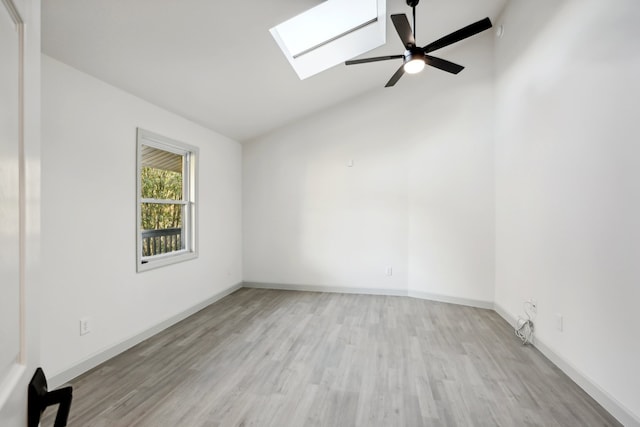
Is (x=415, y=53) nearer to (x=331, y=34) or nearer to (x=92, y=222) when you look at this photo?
(x=331, y=34)

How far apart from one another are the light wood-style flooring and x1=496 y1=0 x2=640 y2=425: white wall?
15.0 inches

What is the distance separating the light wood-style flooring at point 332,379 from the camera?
1.83 m

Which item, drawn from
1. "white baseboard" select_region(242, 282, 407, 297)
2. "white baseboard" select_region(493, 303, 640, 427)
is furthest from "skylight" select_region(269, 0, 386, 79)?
"white baseboard" select_region(493, 303, 640, 427)

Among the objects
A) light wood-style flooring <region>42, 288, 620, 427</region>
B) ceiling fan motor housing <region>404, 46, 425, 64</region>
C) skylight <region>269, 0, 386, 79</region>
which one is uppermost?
skylight <region>269, 0, 386, 79</region>

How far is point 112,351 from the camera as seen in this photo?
2553mm

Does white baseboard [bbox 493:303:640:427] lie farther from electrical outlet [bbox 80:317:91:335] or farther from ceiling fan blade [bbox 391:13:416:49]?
electrical outlet [bbox 80:317:91:335]

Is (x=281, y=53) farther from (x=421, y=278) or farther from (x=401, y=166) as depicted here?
(x=421, y=278)

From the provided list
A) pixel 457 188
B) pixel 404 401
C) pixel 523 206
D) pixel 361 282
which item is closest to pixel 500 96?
pixel 457 188

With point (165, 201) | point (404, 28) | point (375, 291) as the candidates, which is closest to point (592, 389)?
point (375, 291)

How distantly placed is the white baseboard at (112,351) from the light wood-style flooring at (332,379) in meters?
0.06

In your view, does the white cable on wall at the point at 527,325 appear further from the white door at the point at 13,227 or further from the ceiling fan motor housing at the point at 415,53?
the white door at the point at 13,227

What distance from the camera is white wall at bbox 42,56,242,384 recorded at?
82.0 inches

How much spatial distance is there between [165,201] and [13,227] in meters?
3.07

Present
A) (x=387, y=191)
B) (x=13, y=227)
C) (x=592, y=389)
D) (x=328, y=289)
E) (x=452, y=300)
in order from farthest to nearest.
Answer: (x=328, y=289), (x=387, y=191), (x=452, y=300), (x=592, y=389), (x=13, y=227)
